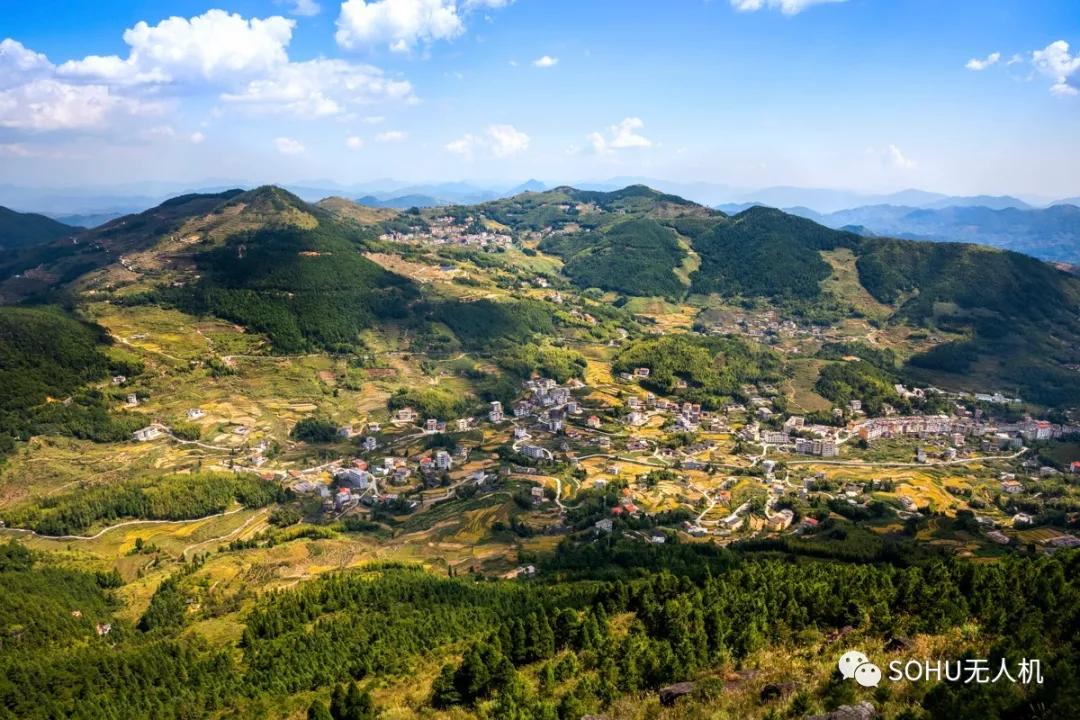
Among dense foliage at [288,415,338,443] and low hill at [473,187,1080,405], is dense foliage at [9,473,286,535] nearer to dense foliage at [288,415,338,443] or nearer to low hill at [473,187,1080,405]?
dense foliage at [288,415,338,443]

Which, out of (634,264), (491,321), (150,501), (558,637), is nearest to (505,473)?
(150,501)

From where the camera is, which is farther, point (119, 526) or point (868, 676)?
point (119, 526)

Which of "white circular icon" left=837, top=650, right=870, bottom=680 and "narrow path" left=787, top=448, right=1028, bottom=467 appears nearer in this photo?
"white circular icon" left=837, top=650, right=870, bottom=680

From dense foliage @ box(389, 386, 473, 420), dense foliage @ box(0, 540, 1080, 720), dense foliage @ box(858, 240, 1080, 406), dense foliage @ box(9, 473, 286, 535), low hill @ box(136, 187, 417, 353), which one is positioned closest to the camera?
dense foliage @ box(0, 540, 1080, 720)

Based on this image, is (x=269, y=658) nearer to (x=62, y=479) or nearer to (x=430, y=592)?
(x=430, y=592)

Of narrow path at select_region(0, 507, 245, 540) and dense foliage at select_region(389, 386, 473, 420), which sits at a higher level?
dense foliage at select_region(389, 386, 473, 420)

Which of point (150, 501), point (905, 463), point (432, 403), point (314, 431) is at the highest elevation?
point (432, 403)

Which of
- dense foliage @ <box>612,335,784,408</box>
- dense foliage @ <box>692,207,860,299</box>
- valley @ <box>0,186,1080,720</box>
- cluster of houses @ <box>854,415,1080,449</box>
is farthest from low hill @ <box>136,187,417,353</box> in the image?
dense foliage @ <box>692,207,860,299</box>

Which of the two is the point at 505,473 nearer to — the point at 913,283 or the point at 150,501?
the point at 150,501

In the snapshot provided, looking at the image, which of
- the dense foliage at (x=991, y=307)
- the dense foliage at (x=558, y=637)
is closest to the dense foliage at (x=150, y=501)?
the dense foliage at (x=558, y=637)

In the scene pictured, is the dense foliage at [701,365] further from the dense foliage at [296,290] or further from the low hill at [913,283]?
the dense foliage at [296,290]

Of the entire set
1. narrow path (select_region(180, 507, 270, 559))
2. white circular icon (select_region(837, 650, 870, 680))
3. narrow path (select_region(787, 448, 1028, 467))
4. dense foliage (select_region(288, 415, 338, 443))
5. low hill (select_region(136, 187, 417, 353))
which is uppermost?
low hill (select_region(136, 187, 417, 353))

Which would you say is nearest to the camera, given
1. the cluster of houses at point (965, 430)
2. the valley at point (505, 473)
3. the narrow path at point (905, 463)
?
the valley at point (505, 473)

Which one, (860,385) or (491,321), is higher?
(491,321)
